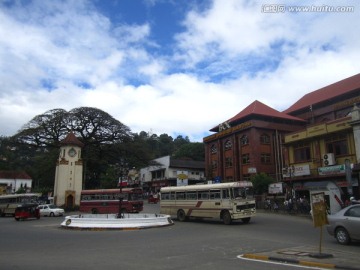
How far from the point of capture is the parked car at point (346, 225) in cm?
1288

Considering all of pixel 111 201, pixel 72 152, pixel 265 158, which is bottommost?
pixel 111 201

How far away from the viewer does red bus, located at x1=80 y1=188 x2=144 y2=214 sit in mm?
37031

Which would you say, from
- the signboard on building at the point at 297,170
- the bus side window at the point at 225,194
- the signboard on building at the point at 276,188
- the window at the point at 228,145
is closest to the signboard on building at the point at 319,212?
the bus side window at the point at 225,194

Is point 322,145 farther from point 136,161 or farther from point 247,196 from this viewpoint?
point 136,161

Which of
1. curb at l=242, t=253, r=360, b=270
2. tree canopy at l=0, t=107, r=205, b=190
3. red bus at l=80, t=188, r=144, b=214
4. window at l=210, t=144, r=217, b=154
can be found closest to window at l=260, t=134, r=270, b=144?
window at l=210, t=144, r=217, b=154

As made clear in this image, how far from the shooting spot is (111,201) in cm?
3856

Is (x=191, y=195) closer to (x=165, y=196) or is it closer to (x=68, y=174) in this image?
(x=165, y=196)

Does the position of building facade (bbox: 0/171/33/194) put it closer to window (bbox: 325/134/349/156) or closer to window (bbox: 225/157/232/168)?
window (bbox: 225/157/232/168)

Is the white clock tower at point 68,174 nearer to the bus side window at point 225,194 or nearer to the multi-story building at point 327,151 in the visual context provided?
the multi-story building at point 327,151

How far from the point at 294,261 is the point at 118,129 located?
5229 cm

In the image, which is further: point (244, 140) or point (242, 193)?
point (244, 140)

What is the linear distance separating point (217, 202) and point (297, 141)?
1740 cm

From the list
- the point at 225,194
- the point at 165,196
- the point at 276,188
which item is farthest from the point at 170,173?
the point at 225,194

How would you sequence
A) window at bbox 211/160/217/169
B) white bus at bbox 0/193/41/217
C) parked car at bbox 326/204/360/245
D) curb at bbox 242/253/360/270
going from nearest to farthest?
1. curb at bbox 242/253/360/270
2. parked car at bbox 326/204/360/245
3. white bus at bbox 0/193/41/217
4. window at bbox 211/160/217/169
